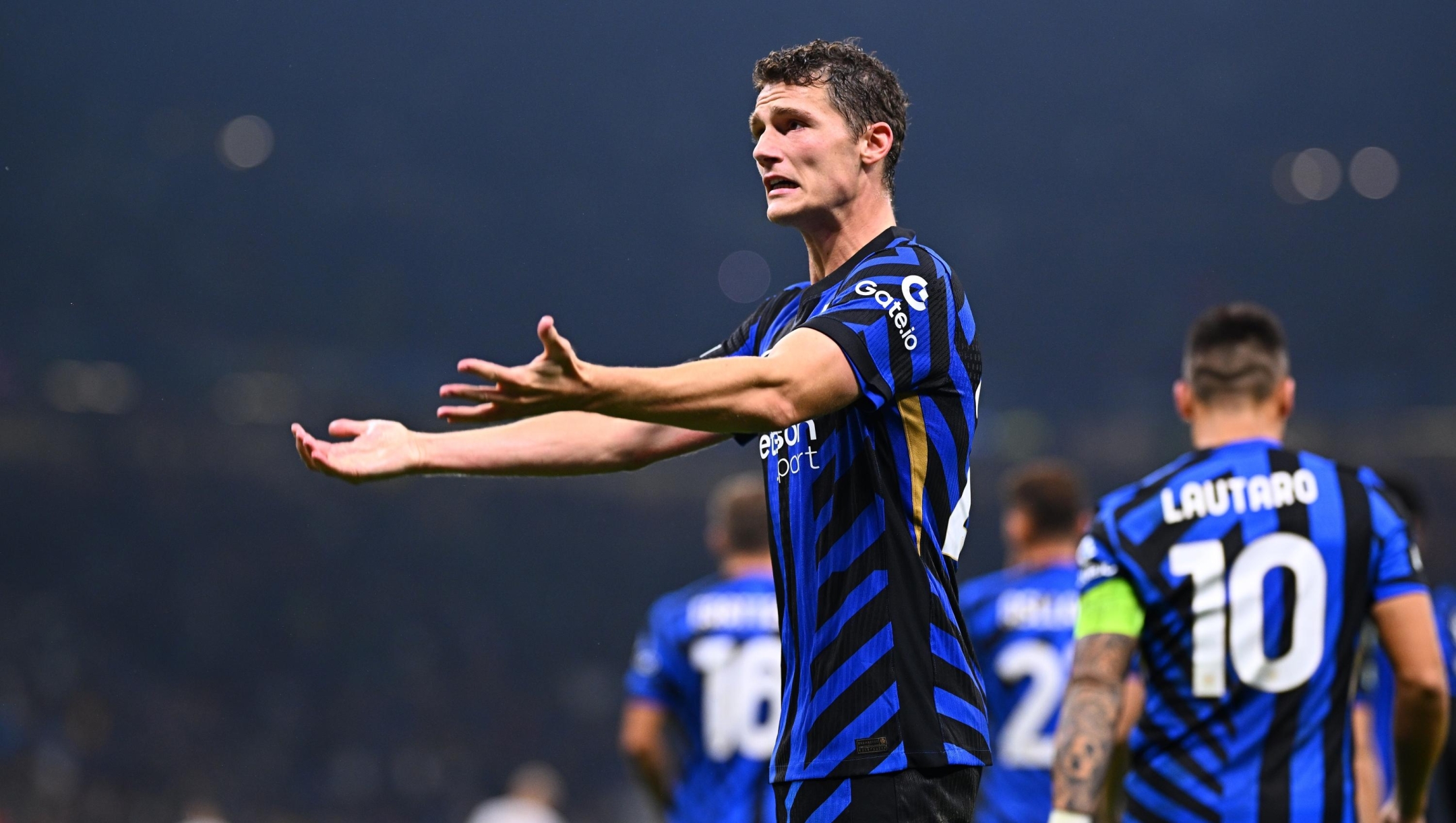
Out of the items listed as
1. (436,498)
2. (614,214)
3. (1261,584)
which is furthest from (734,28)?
(1261,584)

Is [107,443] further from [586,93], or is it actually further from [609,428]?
[609,428]

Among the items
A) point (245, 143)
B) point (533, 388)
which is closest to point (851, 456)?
point (533, 388)

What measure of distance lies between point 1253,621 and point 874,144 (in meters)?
1.63

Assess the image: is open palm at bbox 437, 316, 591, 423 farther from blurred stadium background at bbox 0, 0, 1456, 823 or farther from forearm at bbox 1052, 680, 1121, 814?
blurred stadium background at bbox 0, 0, 1456, 823

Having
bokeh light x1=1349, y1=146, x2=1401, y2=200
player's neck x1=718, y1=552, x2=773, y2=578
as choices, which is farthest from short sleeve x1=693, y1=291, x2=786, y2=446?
bokeh light x1=1349, y1=146, x2=1401, y2=200

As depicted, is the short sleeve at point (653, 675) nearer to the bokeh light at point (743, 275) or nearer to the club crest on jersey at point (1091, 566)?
the club crest on jersey at point (1091, 566)

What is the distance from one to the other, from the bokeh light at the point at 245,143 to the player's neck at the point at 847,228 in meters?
17.7

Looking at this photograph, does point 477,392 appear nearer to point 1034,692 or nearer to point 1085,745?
point 1085,745

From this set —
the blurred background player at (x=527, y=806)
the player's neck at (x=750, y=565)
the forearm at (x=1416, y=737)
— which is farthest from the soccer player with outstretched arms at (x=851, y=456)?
the blurred background player at (x=527, y=806)

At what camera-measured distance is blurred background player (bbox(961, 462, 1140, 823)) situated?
5.76m

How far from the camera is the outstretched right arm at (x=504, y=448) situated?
7.95ft

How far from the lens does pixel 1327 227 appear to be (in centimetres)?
2181

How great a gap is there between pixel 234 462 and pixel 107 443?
1631 mm

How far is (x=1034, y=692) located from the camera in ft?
Result: 18.9
